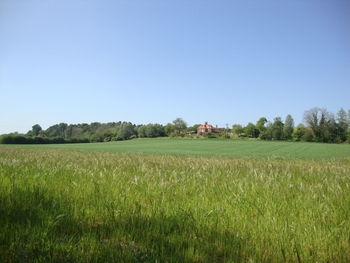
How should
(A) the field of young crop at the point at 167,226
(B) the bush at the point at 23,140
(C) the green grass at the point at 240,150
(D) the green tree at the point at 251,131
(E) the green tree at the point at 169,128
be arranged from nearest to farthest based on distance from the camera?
(A) the field of young crop at the point at 167,226 < (C) the green grass at the point at 240,150 < (B) the bush at the point at 23,140 < (D) the green tree at the point at 251,131 < (E) the green tree at the point at 169,128

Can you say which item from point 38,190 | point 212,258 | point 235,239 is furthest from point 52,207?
point 235,239

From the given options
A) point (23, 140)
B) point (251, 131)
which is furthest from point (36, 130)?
point (251, 131)

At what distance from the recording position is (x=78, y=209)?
2.54m

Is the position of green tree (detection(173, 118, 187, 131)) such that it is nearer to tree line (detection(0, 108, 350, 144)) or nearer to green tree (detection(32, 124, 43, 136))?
tree line (detection(0, 108, 350, 144))

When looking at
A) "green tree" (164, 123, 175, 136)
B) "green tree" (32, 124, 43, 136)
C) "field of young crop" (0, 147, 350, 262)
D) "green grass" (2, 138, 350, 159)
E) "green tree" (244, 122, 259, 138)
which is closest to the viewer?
"field of young crop" (0, 147, 350, 262)

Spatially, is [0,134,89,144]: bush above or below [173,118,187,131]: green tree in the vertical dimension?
below

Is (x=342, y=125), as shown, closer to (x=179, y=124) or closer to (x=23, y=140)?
Result: (x=179, y=124)

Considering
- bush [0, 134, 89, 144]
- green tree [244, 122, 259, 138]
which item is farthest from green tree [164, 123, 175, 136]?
bush [0, 134, 89, 144]

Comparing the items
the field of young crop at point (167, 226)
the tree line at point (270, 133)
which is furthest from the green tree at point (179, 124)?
the field of young crop at point (167, 226)

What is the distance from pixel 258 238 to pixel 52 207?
257 cm

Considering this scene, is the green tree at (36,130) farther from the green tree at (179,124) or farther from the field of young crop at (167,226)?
the field of young crop at (167,226)

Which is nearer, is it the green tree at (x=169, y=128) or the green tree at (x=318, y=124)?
the green tree at (x=318, y=124)

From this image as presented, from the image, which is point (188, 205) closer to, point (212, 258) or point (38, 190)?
point (212, 258)

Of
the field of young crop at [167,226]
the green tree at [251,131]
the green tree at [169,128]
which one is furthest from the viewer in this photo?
the green tree at [169,128]
